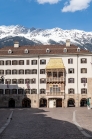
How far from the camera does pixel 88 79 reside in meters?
98.6

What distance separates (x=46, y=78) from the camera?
3907 inches

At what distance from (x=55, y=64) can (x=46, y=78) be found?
4.60 metres

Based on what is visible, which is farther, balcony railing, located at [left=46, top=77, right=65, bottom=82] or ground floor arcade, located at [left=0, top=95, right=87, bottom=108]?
ground floor arcade, located at [left=0, top=95, right=87, bottom=108]

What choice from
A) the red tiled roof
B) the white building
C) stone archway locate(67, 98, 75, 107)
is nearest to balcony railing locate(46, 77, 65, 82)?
the white building

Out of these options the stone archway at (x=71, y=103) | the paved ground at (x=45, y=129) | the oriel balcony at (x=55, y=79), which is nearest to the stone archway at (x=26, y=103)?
the oriel balcony at (x=55, y=79)

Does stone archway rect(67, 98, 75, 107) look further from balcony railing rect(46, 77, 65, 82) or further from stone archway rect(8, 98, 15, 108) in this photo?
stone archway rect(8, 98, 15, 108)

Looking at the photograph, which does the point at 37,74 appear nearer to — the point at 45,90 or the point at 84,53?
the point at 45,90

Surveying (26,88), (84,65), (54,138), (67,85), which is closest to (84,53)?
(84,65)

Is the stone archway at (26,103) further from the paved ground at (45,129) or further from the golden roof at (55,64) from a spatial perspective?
the paved ground at (45,129)

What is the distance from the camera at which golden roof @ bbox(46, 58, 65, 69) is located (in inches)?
3885


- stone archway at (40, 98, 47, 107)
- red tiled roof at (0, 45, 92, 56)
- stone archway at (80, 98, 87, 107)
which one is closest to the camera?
stone archway at (80, 98, 87, 107)

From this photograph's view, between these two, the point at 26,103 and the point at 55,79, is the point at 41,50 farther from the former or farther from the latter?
the point at 26,103

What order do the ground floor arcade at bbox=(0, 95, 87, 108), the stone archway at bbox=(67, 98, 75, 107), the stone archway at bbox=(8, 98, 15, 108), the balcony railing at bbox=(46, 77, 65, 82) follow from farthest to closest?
the stone archway at bbox=(67, 98, 75, 107) < the stone archway at bbox=(8, 98, 15, 108) < the ground floor arcade at bbox=(0, 95, 87, 108) < the balcony railing at bbox=(46, 77, 65, 82)

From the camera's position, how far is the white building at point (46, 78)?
3885 inches
